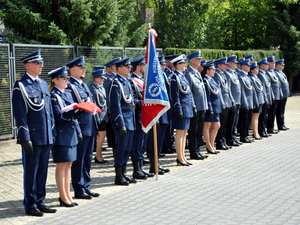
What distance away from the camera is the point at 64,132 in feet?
20.1

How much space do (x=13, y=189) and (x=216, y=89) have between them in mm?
5334

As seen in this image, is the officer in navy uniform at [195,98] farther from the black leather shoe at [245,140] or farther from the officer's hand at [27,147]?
the officer's hand at [27,147]

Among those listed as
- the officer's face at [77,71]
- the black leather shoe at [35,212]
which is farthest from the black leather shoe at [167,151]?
the black leather shoe at [35,212]

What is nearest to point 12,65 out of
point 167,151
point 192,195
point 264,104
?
point 167,151

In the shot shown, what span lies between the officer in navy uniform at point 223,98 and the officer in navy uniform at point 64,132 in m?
5.47

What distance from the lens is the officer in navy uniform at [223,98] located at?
10938mm

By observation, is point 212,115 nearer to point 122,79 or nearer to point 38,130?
point 122,79

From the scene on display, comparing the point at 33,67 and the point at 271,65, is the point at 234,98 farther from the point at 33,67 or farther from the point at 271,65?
the point at 33,67

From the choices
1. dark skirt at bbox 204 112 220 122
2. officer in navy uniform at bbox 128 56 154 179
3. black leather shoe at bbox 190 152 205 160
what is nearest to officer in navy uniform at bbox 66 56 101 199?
officer in navy uniform at bbox 128 56 154 179

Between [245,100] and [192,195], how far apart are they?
19.0 ft

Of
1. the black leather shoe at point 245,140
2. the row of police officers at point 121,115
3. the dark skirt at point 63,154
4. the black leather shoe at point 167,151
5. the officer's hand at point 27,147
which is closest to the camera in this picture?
A: the officer's hand at point 27,147

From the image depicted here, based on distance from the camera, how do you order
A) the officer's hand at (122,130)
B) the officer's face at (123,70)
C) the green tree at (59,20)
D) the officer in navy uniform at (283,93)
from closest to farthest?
the officer's hand at (122,130)
the officer's face at (123,70)
the green tree at (59,20)
the officer in navy uniform at (283,93)

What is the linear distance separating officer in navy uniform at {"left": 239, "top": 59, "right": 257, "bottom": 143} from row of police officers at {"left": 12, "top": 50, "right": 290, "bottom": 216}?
0.03 m

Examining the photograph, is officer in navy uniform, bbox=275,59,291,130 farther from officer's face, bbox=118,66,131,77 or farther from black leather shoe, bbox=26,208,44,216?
black leather shoe, bbox=26,208,44,216
